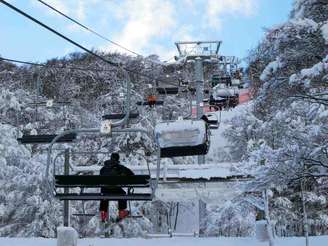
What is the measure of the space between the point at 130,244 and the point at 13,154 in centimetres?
1301

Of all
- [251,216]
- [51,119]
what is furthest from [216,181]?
[51,119]

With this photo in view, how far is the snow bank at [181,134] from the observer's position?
8.62m

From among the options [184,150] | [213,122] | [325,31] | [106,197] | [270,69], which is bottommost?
[106,197]

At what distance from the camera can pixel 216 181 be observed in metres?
16.0

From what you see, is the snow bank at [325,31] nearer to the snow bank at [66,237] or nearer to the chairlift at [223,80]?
the snow bank at [66,237]

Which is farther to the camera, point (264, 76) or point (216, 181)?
point (216, 181)

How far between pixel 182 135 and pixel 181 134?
24 millimetres

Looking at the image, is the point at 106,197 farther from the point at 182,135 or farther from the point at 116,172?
the point at 182,135

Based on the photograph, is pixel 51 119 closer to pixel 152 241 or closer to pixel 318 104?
pixel 152 241

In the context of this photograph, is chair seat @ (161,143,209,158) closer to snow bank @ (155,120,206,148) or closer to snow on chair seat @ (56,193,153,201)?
snow bank @ (155,120,206,148)

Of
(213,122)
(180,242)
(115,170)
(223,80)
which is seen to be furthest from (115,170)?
(223,80)

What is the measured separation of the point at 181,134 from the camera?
28.3 ft

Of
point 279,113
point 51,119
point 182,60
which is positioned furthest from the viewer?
point 51,119

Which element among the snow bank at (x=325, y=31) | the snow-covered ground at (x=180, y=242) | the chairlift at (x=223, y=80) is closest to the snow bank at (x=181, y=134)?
the snow bank at (x=325, y=31)
